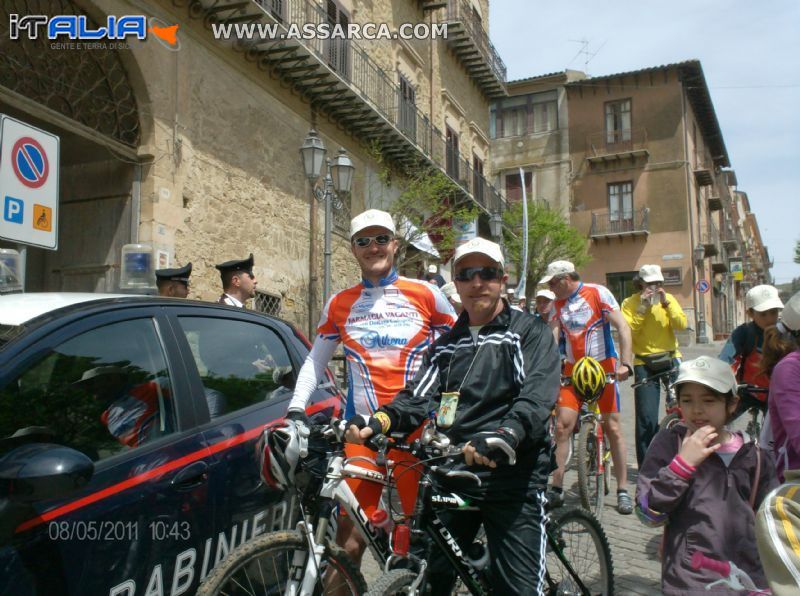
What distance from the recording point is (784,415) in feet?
9.55

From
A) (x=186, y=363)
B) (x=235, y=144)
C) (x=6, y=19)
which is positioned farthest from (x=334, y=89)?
(x=186, y=363)

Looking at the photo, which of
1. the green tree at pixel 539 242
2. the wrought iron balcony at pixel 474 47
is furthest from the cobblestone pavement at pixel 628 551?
the green tree at pixel 539 242

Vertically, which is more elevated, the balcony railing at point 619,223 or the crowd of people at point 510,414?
the balcony railing at point 619,223

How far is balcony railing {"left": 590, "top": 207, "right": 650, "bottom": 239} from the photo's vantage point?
122ft

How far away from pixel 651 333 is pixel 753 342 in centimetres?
130

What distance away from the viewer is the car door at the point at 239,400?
9.78 ft

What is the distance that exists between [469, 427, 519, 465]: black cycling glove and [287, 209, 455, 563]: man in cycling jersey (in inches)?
41.2

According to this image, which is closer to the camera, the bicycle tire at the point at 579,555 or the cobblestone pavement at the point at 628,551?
the bicycle tire at the point at 579,555

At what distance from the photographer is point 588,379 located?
211 inches

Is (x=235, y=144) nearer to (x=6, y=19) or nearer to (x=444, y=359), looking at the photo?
(x=6, y=19)

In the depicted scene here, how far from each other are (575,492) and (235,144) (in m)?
8.93

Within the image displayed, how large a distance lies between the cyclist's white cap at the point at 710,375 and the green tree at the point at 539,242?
96.8 feet

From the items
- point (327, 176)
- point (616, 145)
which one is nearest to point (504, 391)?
point (327, 176)

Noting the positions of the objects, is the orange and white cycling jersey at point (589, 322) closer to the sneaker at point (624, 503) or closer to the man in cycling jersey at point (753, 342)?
the man in cycling jersey at point (753, 342)
